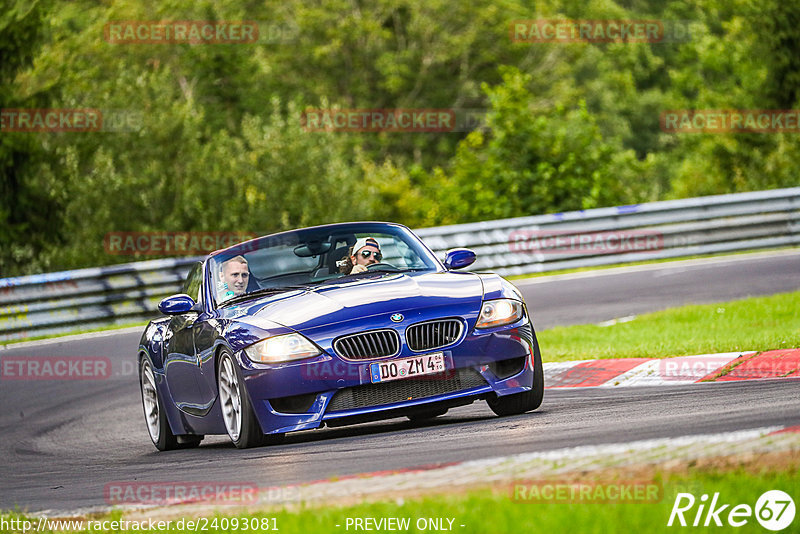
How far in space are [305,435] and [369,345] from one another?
1.49 metres

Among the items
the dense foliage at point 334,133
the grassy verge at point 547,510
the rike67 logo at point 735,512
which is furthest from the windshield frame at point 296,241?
the dense foliage at point 334,133

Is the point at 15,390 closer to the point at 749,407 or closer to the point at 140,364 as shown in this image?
the point at 140,364

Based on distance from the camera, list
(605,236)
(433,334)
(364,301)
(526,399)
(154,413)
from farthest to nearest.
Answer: (605,236) < (154,413) < (526,399) < (364,301) < (433,334)

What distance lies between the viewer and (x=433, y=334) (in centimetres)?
788

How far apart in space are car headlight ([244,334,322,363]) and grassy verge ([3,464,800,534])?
98.8 inches

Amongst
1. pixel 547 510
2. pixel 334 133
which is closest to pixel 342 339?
pixel 547 510

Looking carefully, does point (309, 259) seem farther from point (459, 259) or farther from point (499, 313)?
point (499, 313)

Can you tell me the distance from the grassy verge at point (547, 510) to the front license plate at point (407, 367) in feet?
8.34

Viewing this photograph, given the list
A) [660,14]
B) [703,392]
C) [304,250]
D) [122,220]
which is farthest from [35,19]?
[660,14]

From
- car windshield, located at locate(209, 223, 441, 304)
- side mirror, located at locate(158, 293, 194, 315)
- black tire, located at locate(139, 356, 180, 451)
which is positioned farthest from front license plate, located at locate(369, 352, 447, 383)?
black tire, located at locate(139, 356, 180, 451)

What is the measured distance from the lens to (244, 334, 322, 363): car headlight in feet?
25.4

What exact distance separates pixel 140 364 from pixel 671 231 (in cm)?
1324

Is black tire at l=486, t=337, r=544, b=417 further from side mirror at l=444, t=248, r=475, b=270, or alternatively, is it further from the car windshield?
the car windshield

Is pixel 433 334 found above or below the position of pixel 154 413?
above
